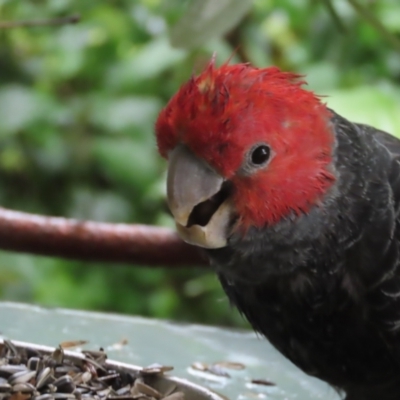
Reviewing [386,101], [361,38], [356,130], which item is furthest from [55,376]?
[361,38]

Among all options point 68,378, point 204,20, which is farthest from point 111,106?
point 68,378

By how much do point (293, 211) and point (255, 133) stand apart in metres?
0.11

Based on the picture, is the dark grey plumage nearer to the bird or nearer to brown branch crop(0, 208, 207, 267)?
the bird

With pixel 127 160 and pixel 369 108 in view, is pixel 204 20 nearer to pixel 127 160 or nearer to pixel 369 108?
pixel 369 108

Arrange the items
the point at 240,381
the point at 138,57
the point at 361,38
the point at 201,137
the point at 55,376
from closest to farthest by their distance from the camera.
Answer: the point at 201,137, the point at 55,376, the point at 240,381, the point at 361,38, the point at 138,57

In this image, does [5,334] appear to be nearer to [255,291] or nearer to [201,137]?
[255,291]

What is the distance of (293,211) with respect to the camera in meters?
0.81

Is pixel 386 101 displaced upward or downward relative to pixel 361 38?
downward

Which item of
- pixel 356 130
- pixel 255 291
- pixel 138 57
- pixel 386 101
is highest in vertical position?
pixel 138 57

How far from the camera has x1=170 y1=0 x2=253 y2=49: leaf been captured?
107 cm

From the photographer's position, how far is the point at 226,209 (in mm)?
781

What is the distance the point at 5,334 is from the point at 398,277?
579 millimetres

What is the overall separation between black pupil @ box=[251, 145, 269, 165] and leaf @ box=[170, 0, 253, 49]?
0.37m

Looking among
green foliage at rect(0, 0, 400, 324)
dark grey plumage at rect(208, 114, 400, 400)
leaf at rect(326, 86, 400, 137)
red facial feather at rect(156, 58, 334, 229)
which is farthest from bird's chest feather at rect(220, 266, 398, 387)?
green foliage at rect(0, 0, 400, 324)
